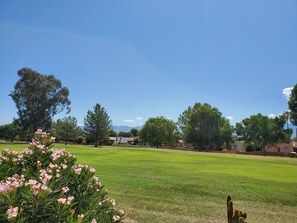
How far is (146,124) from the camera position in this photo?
101 meters

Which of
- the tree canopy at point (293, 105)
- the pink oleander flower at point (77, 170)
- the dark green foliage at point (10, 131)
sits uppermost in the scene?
the tree canopy at point (293, 105)

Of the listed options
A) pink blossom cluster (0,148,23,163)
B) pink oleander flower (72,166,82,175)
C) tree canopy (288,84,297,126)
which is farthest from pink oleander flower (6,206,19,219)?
tree canopy (288,84,297,126)

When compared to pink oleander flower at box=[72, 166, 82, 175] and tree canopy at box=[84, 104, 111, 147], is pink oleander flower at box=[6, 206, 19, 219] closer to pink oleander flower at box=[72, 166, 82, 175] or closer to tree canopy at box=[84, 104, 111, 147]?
pink oleander flower at box=[72, 166, 82, 175]

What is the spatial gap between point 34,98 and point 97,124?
18006 mm

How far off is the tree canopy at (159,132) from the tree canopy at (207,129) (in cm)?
627

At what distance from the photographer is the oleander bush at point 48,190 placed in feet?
8.68

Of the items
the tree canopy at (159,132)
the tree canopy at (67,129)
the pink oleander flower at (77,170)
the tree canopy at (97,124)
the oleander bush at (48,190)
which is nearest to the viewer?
the oleander bush at (48,190)

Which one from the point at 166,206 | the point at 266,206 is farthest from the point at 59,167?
the point at 266,206

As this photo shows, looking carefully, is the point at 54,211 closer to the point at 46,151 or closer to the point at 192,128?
the point at 46,151

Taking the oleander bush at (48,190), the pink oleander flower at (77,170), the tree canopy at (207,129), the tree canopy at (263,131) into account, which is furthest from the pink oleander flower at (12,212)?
the tree canopy at (207,129)

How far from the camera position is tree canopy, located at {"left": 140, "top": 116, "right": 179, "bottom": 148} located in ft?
320

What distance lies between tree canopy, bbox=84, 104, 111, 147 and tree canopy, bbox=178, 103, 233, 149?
26353mm

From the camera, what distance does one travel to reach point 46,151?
417 cm

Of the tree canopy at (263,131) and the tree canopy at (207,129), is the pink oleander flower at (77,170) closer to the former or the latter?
the tree canopy at (263,131)
